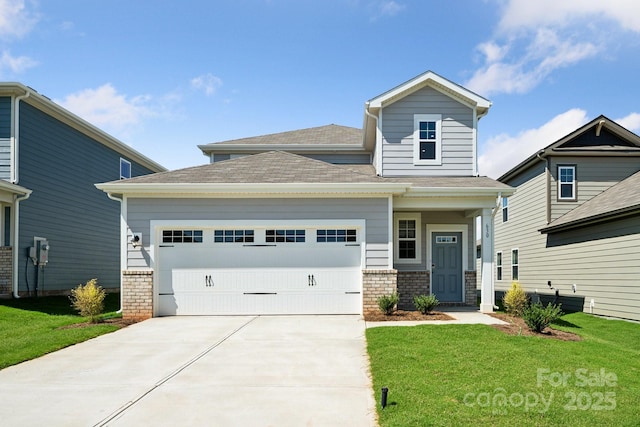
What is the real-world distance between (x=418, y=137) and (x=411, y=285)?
14.1 feet

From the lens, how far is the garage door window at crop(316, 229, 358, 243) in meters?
12.1

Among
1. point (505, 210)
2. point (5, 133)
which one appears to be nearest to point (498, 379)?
point (5, 133)

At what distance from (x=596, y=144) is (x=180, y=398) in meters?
16.6

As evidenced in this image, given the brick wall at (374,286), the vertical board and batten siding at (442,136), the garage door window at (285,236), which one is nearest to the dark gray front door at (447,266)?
the vertical board and batten siding at (442,136)

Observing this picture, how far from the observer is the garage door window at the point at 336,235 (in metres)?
12.1

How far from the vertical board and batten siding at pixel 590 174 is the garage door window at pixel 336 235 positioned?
8705 mm

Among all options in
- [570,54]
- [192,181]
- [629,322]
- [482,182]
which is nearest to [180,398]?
[192,181]

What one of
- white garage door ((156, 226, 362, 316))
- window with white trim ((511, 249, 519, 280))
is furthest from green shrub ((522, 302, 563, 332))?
window with white trim ((511, 249, 519, 280))

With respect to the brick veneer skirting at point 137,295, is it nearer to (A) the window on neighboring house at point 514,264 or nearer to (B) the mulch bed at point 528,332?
(B) the mulch bed at point 528,332

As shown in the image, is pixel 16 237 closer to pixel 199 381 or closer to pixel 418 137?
pixel 199 381

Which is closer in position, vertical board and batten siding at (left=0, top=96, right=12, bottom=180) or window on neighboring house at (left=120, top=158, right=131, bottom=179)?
vertical board and batten siding at (left=0, top=96, right=12, bottom=180)

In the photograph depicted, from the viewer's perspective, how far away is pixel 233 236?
12195mm

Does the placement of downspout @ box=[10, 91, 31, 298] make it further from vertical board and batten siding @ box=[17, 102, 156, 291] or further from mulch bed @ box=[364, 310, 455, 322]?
mulch bed @ box=[364, 310, 455, 322]

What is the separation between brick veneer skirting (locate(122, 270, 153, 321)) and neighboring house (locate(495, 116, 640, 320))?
38.7 feet
